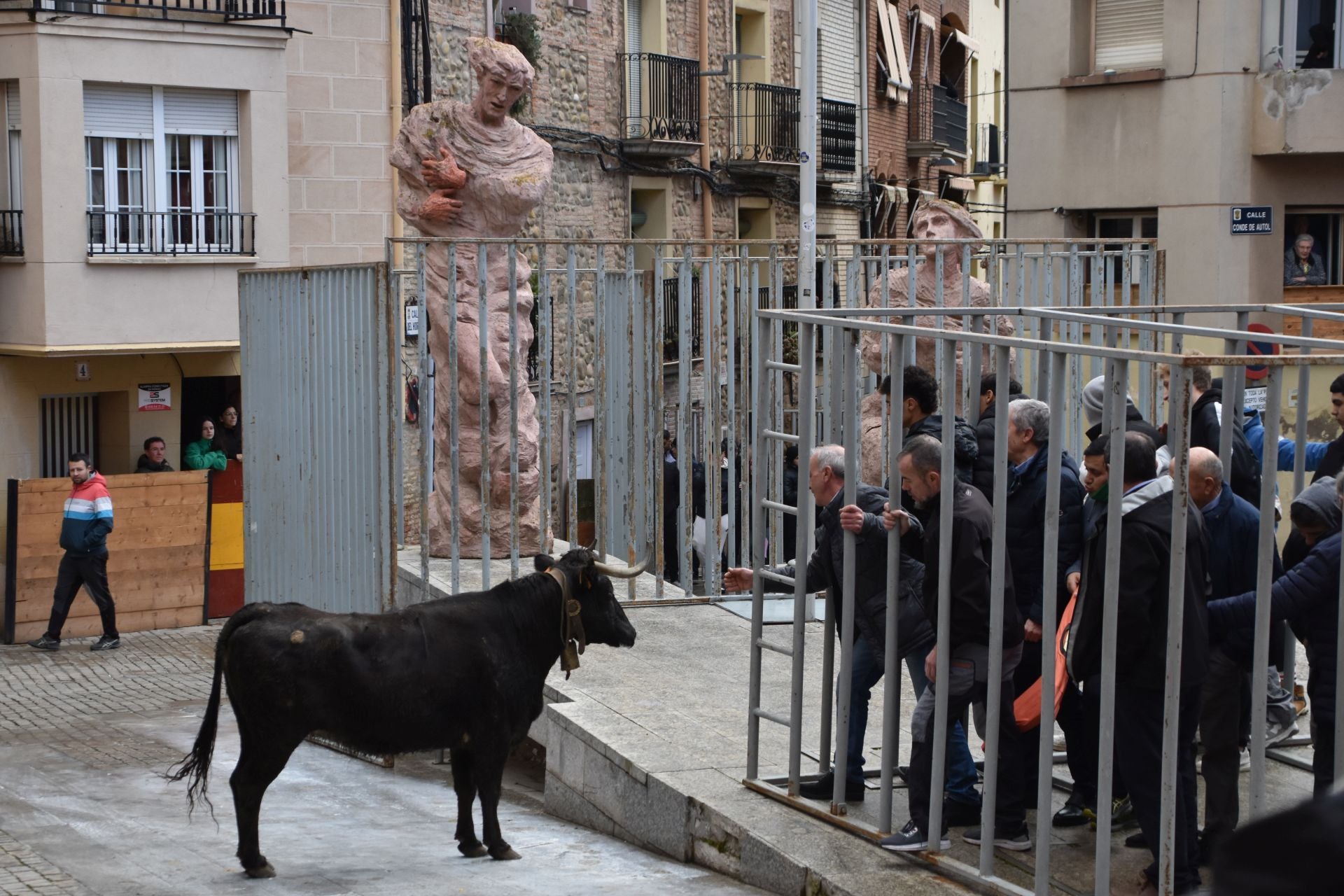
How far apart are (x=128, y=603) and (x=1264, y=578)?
13865 millimetres

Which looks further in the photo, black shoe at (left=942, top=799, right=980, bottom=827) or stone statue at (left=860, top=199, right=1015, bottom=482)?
stone statue at (left=860, top=199, right=1015, bottom=482)

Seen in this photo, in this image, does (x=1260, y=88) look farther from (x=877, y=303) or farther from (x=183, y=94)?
(x=183, y=94)

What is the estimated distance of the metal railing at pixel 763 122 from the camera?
3045 centimetres

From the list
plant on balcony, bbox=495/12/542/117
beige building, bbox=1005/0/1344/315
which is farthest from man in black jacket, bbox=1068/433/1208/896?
plant on balcony, bbox=495/12/542/117

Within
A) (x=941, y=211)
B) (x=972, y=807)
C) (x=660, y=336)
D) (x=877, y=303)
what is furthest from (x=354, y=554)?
(x=972, y=807)

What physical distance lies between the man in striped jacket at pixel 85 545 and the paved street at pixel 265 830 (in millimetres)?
3510

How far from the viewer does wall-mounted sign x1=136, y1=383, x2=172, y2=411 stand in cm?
2083

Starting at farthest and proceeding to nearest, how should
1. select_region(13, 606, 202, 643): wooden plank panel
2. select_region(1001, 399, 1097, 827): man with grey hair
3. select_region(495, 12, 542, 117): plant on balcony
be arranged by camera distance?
select_region(495, 12, 542, 117): plant on balcony
select_region(13, 606, 202, 643): wooden plank panel
select_region(1001, 399, 1097, 827): man with grey hair

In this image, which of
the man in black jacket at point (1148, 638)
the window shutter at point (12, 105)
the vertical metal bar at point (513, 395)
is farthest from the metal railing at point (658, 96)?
the man in black jacket at point (1148, 638)

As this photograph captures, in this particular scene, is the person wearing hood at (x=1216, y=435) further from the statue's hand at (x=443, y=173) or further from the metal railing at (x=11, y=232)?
the metal railing at (x=11, y=232)

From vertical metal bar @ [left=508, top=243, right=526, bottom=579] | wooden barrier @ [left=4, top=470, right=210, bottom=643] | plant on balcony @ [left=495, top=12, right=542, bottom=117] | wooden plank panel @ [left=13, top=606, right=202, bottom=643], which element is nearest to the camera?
vertical metal bar @ [left=508, top=243, right=526, bottom=579]

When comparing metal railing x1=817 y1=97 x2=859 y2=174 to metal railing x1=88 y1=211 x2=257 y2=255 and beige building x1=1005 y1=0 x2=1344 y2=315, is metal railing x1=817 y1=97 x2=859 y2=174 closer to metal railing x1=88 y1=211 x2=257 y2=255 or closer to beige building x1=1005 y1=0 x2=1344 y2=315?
beige building x1=1005 y1=0 x2=1344 y2=315

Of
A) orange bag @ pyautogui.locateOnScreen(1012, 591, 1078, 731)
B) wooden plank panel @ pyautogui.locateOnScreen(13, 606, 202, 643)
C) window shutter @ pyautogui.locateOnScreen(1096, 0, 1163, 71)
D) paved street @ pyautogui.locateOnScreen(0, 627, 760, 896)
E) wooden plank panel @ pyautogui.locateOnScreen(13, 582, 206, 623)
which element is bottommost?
wooden plank panel @ pyautogui.locateOnScreen(13, 606, 202, 643)

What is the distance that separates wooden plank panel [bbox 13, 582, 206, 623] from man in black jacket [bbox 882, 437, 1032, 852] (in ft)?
37.7
